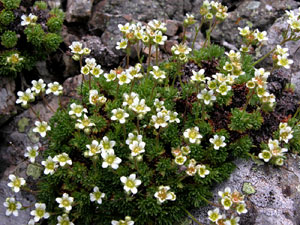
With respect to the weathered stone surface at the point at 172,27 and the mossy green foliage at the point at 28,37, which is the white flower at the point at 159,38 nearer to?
the weathered stone surface at the point at 172,27

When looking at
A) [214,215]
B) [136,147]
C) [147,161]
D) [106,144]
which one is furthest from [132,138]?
[214,215]

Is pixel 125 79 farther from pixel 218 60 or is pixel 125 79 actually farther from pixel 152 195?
pixel 218 60

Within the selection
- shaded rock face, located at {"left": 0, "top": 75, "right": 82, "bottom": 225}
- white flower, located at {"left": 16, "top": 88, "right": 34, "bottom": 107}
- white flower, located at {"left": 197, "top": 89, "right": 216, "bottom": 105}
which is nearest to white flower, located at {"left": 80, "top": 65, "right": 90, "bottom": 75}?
white flower, located at {"left": 16, "top": 88, "right": 34, "bottom": 107}

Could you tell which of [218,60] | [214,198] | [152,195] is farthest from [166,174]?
[218,60]

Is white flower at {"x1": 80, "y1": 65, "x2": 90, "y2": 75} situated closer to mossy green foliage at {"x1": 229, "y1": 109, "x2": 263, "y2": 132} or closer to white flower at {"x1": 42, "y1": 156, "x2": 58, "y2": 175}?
white flower at {"x1": 42, "y1": 156, "x2": 58, "y2": 175}

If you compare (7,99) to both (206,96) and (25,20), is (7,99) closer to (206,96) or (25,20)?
(25,20)

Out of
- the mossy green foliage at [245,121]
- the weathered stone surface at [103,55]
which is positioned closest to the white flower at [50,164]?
the weathered stone surface at [103,55]
